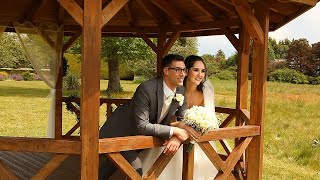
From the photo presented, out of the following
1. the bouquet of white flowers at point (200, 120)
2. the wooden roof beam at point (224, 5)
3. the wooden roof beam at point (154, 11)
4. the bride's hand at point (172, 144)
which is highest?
the wooden roof beam at point (154, 11)

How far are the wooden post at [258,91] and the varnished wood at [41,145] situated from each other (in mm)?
2438

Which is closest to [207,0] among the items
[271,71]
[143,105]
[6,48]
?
[143,105]

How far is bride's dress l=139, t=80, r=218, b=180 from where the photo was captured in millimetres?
5121

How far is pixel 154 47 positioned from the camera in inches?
344

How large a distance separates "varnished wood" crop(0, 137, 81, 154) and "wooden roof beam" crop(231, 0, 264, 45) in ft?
7.82

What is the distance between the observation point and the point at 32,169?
677 centimetres

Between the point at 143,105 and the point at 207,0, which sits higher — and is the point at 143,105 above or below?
below

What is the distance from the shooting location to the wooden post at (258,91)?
203 inches

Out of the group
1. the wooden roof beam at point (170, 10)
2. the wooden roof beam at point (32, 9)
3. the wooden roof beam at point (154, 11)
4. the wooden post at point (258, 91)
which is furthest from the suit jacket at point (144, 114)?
the wooden roof beam at point (32, 9)

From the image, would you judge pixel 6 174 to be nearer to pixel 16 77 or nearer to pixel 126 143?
pixel 126 143

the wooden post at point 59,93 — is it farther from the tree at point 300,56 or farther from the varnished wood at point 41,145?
the tree at point 300,56

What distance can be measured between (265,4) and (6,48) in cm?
3217

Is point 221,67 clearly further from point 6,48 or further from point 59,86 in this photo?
point 59,86

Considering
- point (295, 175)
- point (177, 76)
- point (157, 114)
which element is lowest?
point (295, 175)
